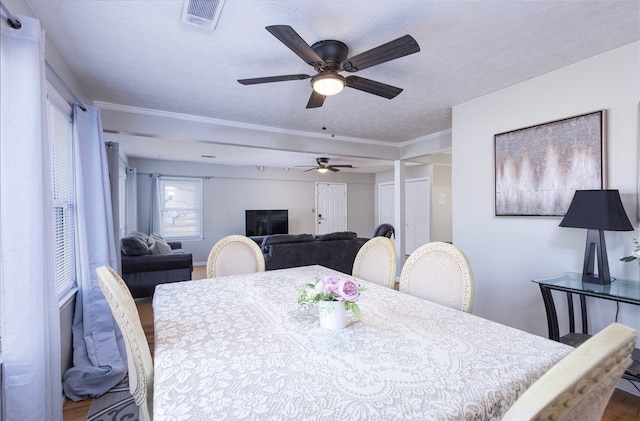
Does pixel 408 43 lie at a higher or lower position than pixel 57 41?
lower

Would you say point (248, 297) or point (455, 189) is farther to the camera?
point (455, 189)

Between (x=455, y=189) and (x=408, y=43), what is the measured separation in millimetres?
2030

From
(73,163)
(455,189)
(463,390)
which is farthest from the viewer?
(455,189)

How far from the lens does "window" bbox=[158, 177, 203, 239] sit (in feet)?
21.8

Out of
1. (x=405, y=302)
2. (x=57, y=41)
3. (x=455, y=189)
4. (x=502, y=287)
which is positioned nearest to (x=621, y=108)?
(x=455, y=189)

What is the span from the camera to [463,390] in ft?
2.71

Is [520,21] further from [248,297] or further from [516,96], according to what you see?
[248,297]

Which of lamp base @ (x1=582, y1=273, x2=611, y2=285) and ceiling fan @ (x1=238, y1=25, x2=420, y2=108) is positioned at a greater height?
ceiling fan @ (x1=238, y1=25, x2=420, y2=108)

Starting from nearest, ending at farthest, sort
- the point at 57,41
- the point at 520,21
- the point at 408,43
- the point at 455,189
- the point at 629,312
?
1. the point at 408,43
2. the point at 520,21
3. the point at 57,41
4. the point at 629,312
5. the point at 455,189

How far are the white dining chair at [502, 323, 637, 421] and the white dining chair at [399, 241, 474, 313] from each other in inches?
41.7

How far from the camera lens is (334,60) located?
1.92 meters

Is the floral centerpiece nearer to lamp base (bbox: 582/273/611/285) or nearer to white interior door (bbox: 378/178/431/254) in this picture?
lamp base (bbox: 582/273/611/285)

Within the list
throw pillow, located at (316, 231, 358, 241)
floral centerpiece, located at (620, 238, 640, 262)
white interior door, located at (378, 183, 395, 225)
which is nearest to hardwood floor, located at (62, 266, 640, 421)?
floral centerpiece, located at (620, 238, 640, 262)

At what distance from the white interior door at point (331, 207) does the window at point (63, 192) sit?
20.6 feet
